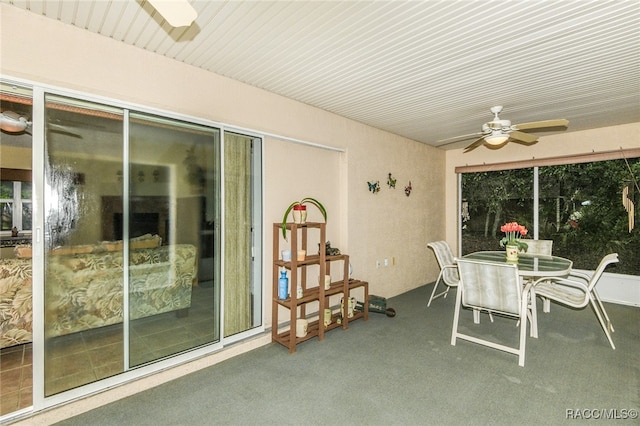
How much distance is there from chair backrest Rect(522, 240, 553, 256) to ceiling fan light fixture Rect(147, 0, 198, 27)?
4675mm

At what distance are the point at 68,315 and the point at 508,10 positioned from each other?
368 centimetres

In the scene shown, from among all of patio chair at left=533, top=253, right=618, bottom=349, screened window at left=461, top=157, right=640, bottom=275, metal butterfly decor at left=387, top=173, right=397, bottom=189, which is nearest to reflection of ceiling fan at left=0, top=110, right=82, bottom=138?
metal butterfly decor at left=387, top=173, right=397, bottom=189

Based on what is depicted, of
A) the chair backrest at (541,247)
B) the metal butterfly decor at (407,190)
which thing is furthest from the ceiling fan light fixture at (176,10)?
the chair backrest at (541,247)

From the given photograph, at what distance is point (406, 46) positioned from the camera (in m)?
2.33

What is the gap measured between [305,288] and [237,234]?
3.39 ft

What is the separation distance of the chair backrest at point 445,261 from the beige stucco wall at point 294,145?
79 centimetres


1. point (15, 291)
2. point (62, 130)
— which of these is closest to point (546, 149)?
point (62, 130)

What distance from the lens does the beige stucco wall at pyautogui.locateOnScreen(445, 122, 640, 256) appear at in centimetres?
438

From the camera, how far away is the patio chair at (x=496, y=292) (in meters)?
2.68

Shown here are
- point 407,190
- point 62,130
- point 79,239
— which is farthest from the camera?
point 407,190

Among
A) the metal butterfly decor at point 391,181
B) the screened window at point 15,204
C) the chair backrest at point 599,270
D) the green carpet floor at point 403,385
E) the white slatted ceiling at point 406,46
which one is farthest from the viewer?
the metal butterfly decor at point 391,181

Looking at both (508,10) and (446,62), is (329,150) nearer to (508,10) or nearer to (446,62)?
(446,62)

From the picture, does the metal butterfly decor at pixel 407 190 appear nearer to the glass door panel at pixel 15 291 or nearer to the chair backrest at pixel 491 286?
the chair backrest at pixel 491 286

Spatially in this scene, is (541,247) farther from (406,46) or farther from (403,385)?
(406,46)
